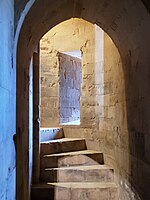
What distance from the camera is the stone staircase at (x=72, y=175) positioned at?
3.63 m

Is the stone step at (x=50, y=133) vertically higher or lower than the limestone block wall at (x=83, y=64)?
lower

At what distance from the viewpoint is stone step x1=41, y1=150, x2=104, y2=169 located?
4.08m

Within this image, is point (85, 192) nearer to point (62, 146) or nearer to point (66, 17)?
point (62, 146)

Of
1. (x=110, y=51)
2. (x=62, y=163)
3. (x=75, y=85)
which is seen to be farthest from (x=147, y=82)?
(x=75, y=85)

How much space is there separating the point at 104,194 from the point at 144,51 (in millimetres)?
2013

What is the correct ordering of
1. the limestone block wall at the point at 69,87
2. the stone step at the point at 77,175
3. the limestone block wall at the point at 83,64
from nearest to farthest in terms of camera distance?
the stone step at the point at 77,175, the limestone block wall at the point at 83,64, the limestone block wall at the point at 69,87

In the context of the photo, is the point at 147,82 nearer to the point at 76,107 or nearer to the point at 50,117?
the point at 50,117

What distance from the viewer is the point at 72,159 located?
13.8ft

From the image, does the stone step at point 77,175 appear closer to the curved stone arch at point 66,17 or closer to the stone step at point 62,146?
the stone step at point 62,146

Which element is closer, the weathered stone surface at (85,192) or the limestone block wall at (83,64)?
the weathered stone surface at (85,192)

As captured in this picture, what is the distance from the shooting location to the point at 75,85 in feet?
20.2

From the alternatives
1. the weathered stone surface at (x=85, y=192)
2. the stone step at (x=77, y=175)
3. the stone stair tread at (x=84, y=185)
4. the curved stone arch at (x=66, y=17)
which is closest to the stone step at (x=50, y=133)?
the stone step at (x=77, y=175)

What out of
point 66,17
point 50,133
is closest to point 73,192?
point 50,133

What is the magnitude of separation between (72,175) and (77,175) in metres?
0.07
